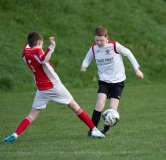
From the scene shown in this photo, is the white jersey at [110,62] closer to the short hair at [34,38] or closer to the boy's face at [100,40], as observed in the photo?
the boy's face at [100,40]

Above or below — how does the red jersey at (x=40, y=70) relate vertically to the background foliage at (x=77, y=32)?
above

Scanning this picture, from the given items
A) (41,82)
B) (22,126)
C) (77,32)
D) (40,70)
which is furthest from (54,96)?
(77,32)

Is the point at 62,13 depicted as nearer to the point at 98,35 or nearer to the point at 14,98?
the point at 14,98

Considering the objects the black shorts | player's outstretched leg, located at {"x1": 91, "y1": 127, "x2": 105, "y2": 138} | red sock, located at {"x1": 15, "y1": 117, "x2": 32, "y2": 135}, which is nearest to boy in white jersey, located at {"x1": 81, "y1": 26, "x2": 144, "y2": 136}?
the black shorts

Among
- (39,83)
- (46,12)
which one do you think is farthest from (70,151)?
(46,12)

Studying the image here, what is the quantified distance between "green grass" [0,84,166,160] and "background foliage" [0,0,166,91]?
15.8 feet

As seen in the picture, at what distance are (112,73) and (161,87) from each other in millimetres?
10876

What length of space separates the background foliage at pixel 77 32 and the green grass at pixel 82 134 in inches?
189

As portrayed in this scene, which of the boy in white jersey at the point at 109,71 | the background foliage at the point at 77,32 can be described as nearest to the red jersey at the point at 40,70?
the boy in white jersey at the point at 109,71

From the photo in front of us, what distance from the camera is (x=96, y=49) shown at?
9398 millimetres

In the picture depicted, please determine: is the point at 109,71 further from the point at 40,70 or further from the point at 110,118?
the point at 40,70

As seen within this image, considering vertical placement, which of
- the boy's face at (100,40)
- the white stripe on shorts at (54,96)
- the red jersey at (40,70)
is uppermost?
the boy's face at (100,40)

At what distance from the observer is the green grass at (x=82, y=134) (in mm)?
7156

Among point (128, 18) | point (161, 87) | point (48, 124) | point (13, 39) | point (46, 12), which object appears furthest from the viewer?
point (128, 18)
